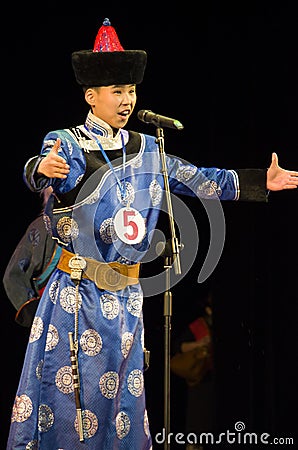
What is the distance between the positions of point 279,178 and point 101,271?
708 mm

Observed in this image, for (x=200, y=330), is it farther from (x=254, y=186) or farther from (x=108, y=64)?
(x=108, y=64)

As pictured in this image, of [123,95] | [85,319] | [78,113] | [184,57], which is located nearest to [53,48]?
[78,113]

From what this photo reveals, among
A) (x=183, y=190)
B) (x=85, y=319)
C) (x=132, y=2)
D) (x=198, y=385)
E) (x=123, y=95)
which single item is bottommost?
(x=198, y=385)

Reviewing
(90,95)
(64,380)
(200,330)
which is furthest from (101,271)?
(200,330)

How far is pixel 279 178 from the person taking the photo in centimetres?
342

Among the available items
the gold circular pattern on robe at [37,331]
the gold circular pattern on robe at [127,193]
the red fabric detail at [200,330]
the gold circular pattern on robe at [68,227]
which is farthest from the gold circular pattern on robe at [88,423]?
the red fabric detail at [200,330]

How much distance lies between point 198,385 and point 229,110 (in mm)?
1397

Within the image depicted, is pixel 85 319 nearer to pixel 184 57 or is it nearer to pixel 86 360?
pixel 86 360

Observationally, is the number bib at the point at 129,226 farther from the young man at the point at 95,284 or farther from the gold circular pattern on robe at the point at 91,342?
the gold circular pattern on robe at the point at 91,342

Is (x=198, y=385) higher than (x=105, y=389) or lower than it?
lower

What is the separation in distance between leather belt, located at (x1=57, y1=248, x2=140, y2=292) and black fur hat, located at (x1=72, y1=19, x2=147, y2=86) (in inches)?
23.5

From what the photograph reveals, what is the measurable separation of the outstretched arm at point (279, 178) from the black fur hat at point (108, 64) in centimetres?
56

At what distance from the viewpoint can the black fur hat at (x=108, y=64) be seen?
130 inches

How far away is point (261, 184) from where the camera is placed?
3.45 meters
